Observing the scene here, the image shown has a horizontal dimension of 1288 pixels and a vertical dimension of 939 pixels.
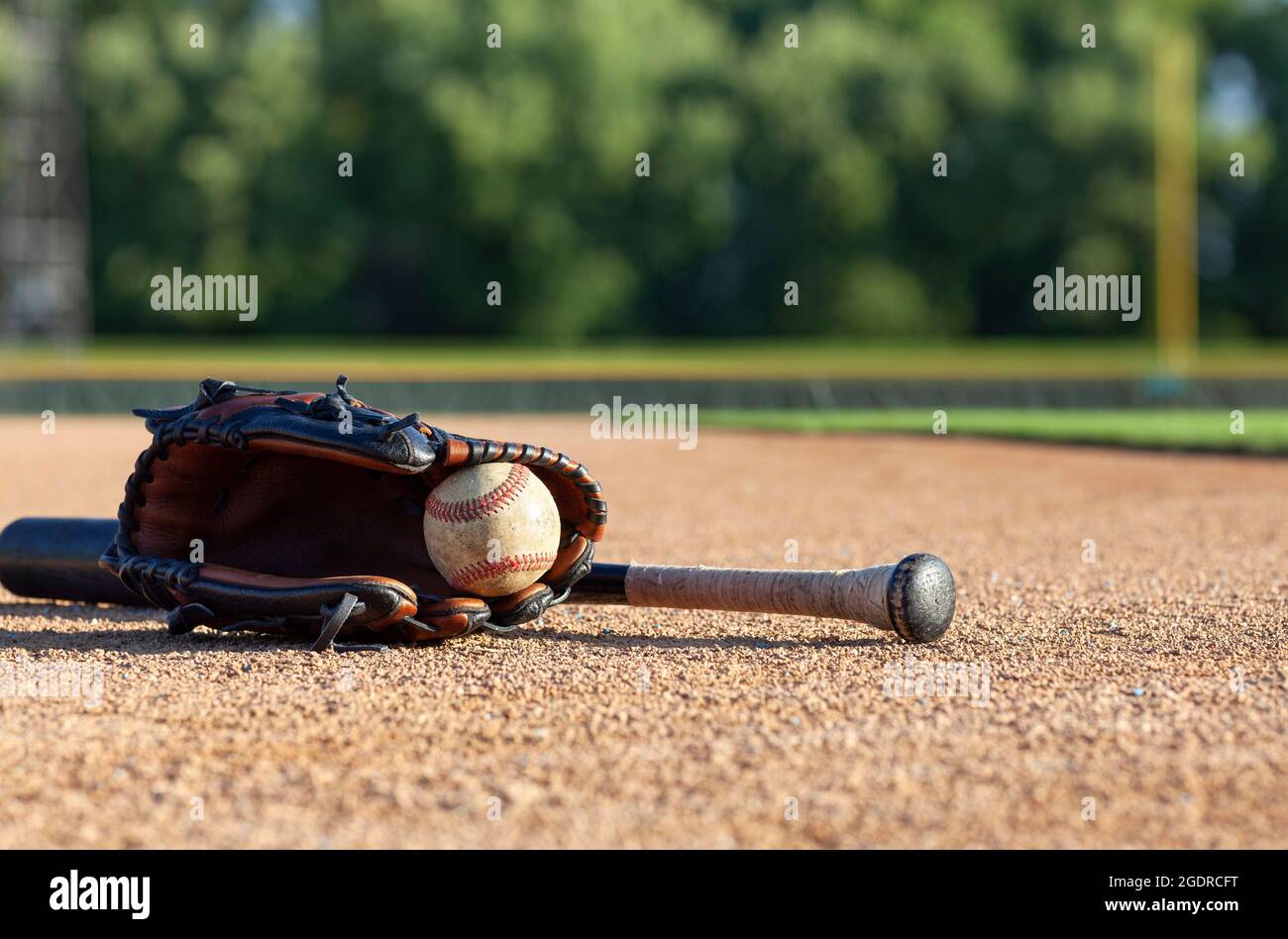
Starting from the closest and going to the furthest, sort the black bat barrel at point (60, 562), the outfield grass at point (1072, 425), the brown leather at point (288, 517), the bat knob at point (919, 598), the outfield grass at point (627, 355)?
the bat knob at point (919, 598) < the brown leather at point (288, 517) < the black bat barrel at point (60, 562) < the outfield grass at point (1072, 425) < the outfield grass at point (627, 355)

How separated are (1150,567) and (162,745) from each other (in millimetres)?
3966

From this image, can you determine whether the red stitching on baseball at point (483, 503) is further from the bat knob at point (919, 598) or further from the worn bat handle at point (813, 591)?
the bat knob at point (919, 598)

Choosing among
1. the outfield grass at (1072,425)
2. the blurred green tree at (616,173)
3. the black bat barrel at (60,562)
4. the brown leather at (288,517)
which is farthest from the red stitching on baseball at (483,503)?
the blurred green tree at (616,173)

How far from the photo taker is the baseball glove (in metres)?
3.66

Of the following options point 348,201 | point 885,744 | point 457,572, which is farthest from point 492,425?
point 348,201

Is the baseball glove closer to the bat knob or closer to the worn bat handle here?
the worn bat handle

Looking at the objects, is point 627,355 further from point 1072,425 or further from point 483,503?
point 483,503

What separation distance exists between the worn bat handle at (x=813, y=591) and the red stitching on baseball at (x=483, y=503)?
0.46 meters

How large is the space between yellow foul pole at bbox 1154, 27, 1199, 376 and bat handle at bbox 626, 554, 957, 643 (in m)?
17.2

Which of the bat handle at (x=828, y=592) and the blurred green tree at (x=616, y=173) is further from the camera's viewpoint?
the blurred green tree at (x=616, y=173)

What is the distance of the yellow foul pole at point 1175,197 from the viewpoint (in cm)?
2212

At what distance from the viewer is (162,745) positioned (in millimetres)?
2820

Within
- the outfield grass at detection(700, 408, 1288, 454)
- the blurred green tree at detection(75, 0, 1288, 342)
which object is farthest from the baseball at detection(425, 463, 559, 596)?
the blurred green tree at detection(75, 0, 1288, 342)

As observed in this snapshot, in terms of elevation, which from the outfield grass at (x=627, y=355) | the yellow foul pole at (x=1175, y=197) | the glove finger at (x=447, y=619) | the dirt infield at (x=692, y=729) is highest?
the yellow foul pole at (x=1175, y=197)
